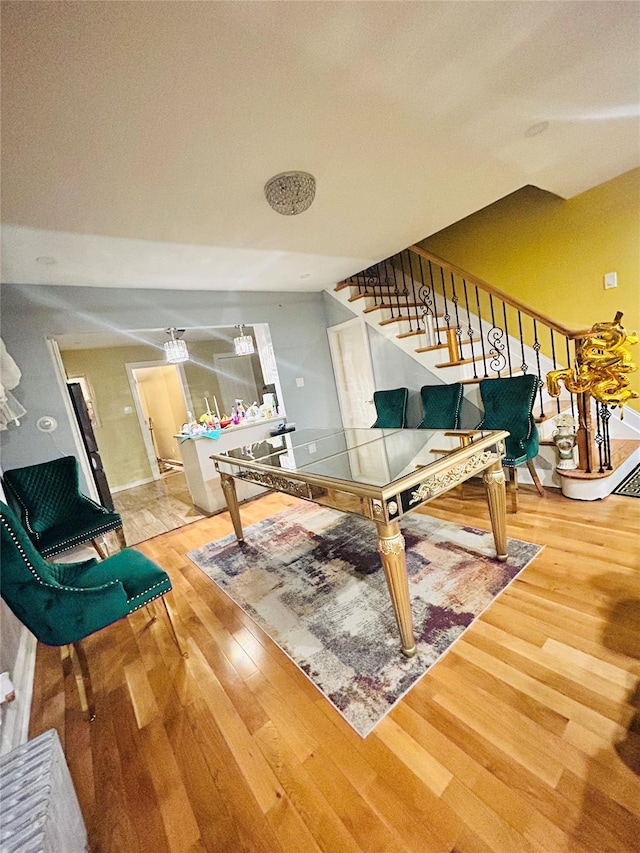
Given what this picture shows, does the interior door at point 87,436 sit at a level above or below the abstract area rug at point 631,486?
above

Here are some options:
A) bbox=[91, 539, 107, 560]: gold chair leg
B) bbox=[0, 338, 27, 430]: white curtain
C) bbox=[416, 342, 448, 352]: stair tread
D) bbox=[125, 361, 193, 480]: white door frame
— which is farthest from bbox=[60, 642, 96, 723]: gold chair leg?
bbox=[125, 361, 193, 480]: white door frame

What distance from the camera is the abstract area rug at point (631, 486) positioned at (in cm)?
260

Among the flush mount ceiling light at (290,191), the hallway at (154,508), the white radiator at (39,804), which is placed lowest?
the hallway at (154,508)

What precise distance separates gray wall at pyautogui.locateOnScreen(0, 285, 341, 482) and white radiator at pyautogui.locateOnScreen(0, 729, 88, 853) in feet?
8.73

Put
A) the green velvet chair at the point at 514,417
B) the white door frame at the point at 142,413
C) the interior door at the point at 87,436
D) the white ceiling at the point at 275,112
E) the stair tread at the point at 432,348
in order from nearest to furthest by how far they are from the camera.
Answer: the white ceiling at the point at 275,112, the green velvet chair at the point at 514,417, the interior door at the point at 87,436, the stair tread at the point at 432,348, the white door frame at the point at 142,413

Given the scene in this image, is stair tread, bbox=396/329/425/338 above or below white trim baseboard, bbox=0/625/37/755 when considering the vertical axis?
above

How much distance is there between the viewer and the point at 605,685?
125cm

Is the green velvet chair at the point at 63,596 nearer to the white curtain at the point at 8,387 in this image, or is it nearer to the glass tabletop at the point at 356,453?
the glass tabletop at the point at 356,453

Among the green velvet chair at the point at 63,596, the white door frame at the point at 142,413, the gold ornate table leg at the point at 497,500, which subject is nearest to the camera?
the green velvet chair at the point at 63,596

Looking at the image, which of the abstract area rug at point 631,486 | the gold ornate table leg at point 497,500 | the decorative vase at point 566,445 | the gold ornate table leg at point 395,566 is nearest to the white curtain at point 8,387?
the gold ornate table leg at point 395,566

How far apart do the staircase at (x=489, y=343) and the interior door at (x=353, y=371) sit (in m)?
0.33

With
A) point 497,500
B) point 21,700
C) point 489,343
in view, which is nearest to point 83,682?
point 21,700

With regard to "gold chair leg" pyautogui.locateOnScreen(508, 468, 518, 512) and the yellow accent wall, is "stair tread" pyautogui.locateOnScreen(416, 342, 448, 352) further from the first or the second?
"gold chair leg" pyautogui.locateOnScreen(508, 468, 518, 512)

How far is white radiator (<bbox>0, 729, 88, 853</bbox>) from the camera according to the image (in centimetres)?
Result: 76
